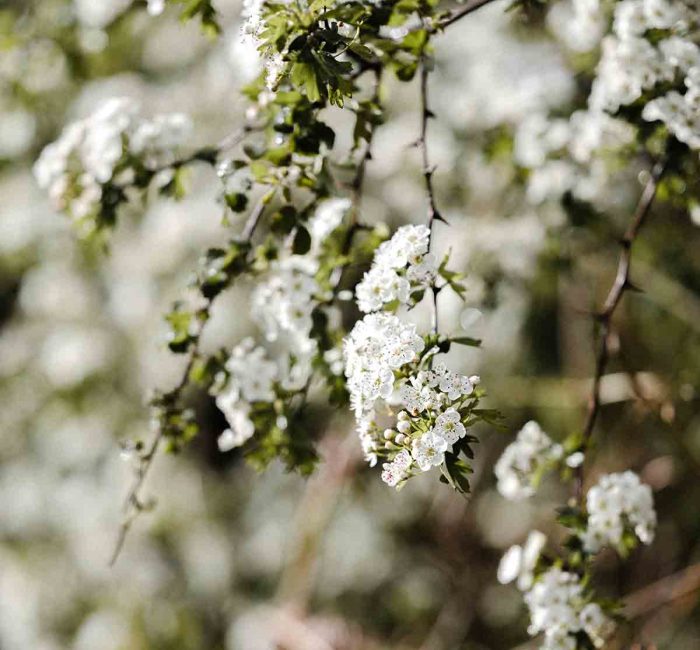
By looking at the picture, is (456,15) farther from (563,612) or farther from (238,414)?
(563,612)

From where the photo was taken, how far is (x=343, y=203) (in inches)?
62.5

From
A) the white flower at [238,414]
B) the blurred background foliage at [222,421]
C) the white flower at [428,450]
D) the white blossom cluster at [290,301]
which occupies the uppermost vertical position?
the white flower at [428,450]

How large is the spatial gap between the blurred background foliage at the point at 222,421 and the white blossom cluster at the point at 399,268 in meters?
1.61

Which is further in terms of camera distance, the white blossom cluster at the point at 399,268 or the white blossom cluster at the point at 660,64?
the white blossom cluster at the point at 660,64

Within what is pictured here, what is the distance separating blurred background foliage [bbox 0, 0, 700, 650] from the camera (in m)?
3.12

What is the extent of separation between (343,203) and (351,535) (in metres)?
2.52

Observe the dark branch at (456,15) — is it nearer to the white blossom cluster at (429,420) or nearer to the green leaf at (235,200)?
the green leaf at (235,200)

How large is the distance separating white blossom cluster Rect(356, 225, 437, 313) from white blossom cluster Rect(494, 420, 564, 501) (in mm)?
557

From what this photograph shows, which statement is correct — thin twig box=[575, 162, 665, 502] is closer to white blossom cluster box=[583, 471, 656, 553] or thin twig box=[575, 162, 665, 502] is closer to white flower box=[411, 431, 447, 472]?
white blossom cluster box=[583, 471, 656, 553]

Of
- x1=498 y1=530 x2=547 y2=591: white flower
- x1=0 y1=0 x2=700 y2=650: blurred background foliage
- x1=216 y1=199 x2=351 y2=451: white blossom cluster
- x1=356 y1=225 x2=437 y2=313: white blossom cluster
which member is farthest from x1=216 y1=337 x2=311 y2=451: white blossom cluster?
x1=0 y1=0 x2=700 y2=650: blurred background foliage

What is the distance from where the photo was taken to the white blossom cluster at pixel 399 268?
121cm

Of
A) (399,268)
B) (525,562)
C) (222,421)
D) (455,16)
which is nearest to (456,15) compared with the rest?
(455,16)

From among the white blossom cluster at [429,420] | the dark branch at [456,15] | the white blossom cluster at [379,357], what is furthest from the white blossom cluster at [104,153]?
the white blossom cluster at [429,420]

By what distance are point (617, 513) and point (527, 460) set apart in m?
0.21
